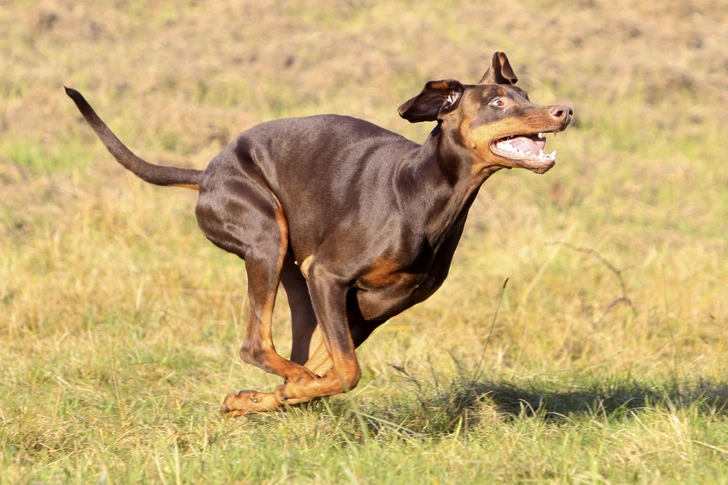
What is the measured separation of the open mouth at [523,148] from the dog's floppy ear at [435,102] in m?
0.30

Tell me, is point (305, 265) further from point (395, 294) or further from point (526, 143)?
point (526, 143)

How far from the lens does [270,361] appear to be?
4.47 metres

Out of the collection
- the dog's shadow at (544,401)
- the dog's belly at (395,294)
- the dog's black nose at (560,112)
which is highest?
the dog's black nose at (560,112)

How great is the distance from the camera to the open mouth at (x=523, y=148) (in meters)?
3.97

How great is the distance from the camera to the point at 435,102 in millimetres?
4309

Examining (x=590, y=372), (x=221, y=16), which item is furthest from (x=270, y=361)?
(x=221, y=16)

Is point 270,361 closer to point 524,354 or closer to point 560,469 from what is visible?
point 560,469

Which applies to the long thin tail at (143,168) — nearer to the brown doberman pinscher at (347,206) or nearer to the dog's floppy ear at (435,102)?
the brown doberman pinscher at (347,206)

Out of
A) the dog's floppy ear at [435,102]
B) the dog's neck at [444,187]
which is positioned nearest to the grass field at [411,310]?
the dog's neck at [444,187]

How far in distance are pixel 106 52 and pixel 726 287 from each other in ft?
28.1

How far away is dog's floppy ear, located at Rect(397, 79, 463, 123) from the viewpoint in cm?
421

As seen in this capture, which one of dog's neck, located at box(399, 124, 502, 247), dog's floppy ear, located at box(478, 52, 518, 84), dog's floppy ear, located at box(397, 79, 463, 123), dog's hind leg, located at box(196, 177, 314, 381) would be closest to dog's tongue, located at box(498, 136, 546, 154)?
dog's neck, located at box(399, 124, 502, 247)

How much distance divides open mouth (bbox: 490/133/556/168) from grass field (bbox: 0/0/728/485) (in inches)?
43.2

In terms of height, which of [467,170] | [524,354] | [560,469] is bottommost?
[524,354]
